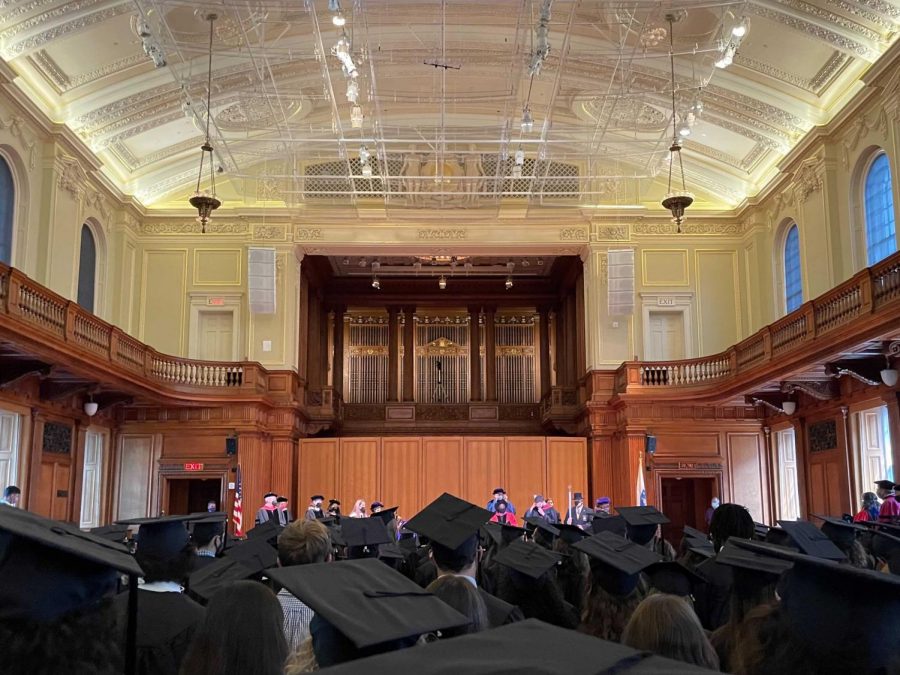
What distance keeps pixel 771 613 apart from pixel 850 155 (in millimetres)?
15880

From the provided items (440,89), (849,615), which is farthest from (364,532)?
(440,89)

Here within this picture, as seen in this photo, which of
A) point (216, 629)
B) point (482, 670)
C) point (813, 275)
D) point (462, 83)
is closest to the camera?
point (482, 670)

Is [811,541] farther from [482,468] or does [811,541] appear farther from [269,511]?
[482,468]

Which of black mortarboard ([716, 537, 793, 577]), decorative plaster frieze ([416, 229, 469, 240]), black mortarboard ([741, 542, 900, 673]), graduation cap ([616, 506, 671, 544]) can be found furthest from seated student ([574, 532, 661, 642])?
decorative plaster frieze ([416, 229, 469, 240])

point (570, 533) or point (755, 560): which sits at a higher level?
point (755, 560)

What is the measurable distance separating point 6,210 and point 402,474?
10.9 meters

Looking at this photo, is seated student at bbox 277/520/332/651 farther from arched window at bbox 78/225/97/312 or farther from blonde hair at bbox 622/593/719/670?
arched window at bbox 78/225/97/312

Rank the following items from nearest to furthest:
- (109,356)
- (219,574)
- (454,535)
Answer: (219,574) < (454,535) < (109,356)

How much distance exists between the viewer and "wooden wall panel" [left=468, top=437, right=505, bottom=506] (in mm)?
22344

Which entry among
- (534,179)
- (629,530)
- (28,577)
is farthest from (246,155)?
(28,577)

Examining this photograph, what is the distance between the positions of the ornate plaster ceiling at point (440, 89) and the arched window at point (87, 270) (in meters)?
1.87

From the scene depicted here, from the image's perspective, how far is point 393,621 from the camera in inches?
114

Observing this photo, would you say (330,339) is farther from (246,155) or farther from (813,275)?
(813,275)

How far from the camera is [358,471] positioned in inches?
880
